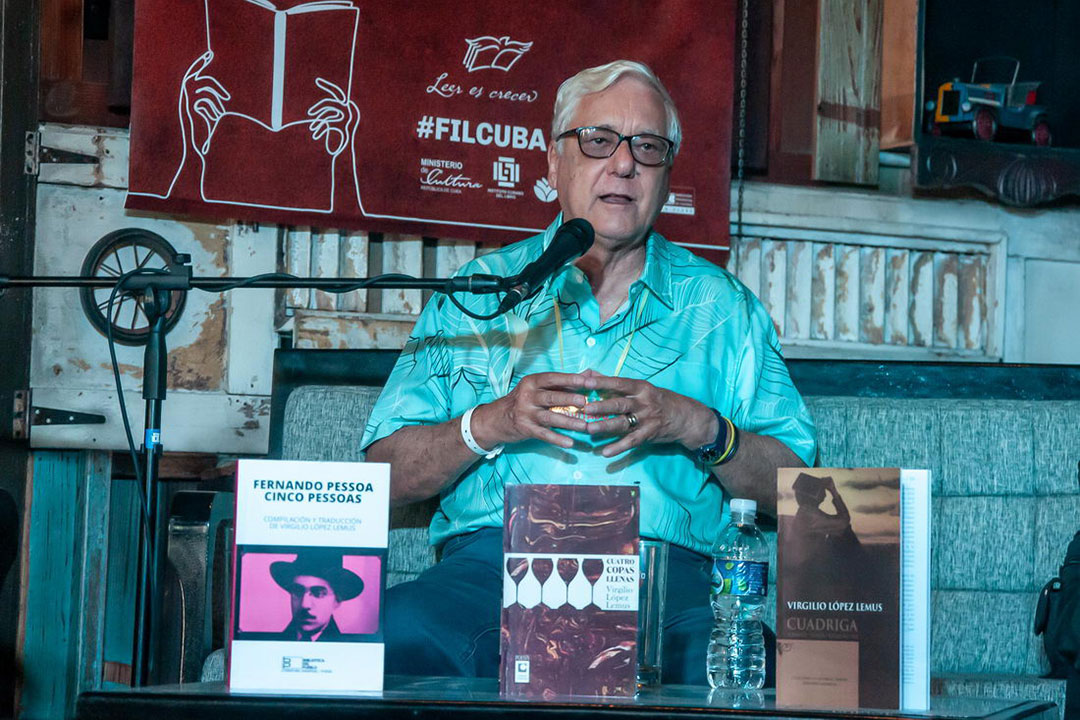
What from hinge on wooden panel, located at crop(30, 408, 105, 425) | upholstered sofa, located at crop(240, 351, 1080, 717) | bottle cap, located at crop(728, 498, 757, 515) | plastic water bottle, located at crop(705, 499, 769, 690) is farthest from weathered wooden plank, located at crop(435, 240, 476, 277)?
bottle cap, located at crop(728, 498, 757, 515)

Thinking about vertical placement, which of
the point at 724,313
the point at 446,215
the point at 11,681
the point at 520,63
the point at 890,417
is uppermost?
the point at 520,63

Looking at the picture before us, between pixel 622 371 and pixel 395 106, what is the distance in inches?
58.9

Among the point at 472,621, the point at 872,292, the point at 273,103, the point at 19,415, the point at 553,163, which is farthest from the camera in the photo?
the point at 872,292

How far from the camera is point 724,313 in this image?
210cm

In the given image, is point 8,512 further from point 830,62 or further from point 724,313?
point 830,62

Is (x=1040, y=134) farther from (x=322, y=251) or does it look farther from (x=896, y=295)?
(x=322, y=251)

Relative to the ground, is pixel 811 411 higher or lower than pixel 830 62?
lower

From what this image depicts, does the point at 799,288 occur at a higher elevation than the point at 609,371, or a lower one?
higher

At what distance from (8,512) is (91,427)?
80cm

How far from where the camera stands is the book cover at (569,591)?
4.11 ft

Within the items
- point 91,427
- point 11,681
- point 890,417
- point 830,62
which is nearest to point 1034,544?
point 890,417

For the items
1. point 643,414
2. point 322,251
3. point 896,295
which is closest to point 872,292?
point 896,295

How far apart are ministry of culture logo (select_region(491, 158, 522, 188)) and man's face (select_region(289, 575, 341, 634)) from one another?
2.20 meters

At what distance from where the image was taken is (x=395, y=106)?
3.28 meters
